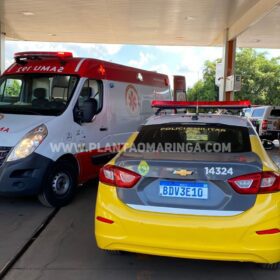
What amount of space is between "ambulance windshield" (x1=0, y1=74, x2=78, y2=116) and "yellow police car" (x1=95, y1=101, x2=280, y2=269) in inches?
108

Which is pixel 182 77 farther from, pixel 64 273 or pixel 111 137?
pixel 64 273

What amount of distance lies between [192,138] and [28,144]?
7.33 ft

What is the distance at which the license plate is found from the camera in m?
3.21

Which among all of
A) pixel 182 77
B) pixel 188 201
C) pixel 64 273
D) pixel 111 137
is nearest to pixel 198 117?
pixel 188 201

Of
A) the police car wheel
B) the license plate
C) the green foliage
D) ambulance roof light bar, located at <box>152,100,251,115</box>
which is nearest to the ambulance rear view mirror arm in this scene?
ambulance roof light bar, located at <box>152,100,251,115</box>

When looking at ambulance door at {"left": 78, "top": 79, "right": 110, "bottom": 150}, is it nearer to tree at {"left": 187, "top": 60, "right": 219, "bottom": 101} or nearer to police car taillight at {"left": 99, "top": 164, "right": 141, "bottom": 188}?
police car taillight at {"left": 99, "top": 164, "right": 141, "bottom": 188}

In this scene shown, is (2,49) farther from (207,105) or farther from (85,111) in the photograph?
(207,105)

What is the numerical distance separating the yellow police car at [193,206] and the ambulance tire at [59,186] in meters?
2.30

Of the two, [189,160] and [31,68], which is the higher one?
[31,68]

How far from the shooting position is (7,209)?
5.76 meters

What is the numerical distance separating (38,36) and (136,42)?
4901 mm

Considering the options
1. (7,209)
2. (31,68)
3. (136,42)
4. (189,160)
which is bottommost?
(7,209)

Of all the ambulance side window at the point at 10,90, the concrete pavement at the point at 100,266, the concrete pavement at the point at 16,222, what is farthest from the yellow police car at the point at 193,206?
the ambulance side window at the point at 10,90

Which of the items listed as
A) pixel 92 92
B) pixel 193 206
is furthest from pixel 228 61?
pixel 193 206
